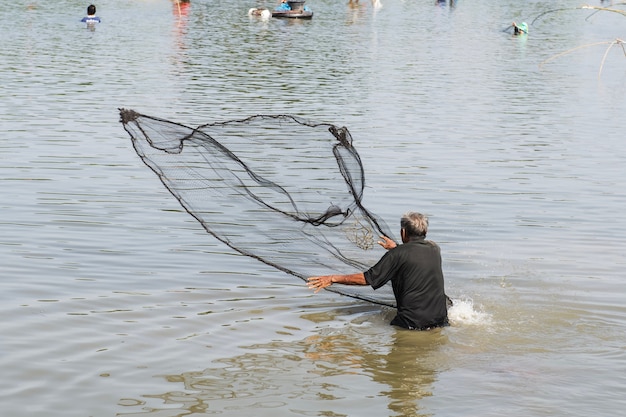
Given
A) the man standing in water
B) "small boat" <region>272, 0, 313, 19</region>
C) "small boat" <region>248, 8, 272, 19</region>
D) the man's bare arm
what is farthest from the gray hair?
"small boat" <region>272, 0, 313, 19</region>

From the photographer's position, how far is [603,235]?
13.4 m

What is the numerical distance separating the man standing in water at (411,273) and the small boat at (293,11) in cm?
4434

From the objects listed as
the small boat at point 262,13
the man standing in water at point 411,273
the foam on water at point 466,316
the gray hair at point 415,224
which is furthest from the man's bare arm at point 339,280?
the small boat at point 262,13

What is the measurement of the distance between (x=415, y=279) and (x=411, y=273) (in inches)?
2.6

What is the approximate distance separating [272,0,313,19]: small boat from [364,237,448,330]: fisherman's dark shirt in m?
44.3

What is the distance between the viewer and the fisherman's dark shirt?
8.80m

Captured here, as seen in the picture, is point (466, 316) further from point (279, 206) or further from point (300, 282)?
point (279, 206)

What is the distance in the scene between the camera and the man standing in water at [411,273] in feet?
28.8

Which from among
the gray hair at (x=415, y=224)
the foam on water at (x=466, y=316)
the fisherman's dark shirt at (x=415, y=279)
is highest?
the gray hair at (x=415, y=224)

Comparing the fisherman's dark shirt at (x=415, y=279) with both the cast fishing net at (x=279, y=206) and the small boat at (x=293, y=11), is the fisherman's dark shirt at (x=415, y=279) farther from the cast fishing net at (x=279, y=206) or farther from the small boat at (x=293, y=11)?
the small boat at (x=293, y=11)

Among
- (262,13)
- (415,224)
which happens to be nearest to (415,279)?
(415,224)

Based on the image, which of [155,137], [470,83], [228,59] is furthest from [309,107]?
[155,137]

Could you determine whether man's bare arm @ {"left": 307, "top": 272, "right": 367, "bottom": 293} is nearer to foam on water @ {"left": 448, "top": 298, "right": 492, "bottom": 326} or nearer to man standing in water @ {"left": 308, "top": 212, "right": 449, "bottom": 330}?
man standing in water @ {"left": 308, "top": 212, "right": 449, "bottom": 330}

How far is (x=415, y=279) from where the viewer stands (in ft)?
29.2
